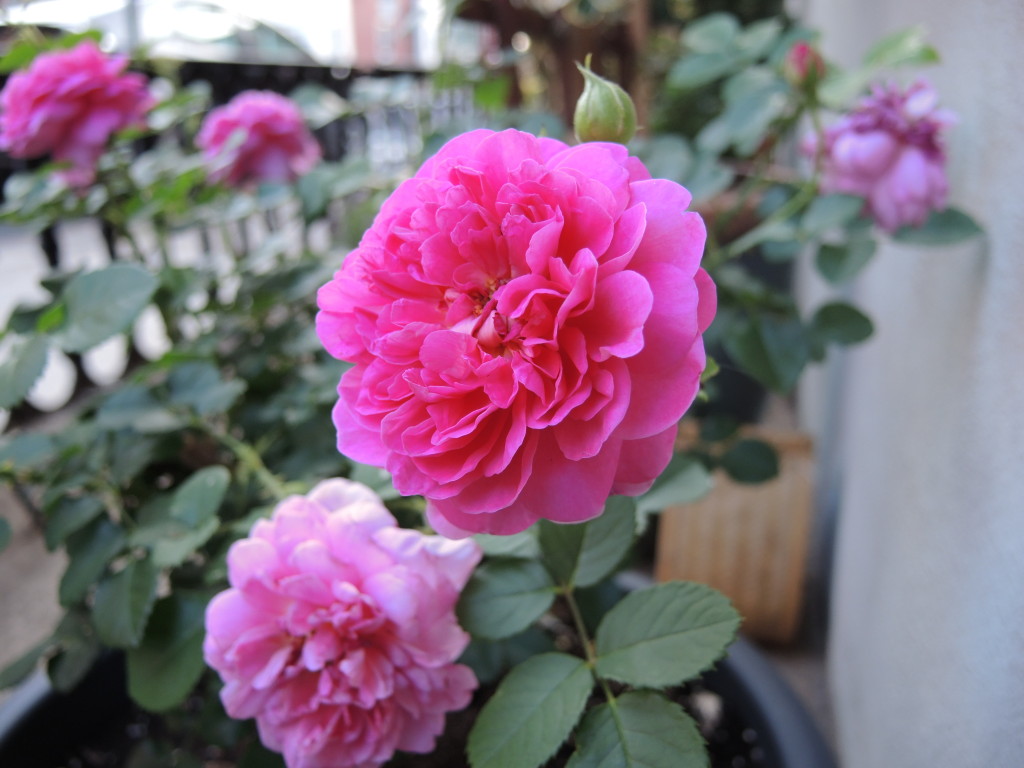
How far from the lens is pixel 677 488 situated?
412mm

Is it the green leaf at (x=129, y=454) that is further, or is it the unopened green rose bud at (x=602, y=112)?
the green leaf at (x=129, y=454)

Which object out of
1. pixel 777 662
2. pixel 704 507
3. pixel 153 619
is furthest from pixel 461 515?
pixel 777 662

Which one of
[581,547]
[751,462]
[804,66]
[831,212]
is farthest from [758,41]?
[581,547]

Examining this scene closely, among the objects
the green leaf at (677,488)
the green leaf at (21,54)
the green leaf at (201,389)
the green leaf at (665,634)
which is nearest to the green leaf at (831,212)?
the green leaf at (677,488)

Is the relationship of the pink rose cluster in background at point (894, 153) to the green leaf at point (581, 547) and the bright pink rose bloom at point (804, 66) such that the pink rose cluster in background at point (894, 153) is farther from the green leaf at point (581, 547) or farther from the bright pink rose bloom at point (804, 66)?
the green leaf at point (581, 547)

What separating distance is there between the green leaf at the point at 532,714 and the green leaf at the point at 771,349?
0.34m

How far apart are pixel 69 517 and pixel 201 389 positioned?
0.12m

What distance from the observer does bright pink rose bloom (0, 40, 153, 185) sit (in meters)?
0.57

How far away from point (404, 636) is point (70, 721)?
1.31ft

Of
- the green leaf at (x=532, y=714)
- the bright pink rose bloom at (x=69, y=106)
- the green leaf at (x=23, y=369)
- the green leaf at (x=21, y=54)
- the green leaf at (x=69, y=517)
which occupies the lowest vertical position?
the green leaf at (x=69, y=517)

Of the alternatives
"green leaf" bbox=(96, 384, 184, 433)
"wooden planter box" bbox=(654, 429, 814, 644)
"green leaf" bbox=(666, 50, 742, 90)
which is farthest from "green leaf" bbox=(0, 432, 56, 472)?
"wooden planter box" bbox=(654, 429, 814, 644)

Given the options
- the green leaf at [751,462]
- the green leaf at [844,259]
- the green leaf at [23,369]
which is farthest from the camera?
the green leaf at [751,462]

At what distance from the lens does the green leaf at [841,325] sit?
22.8 inches

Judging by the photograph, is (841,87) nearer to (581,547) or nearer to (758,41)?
(758,41)
